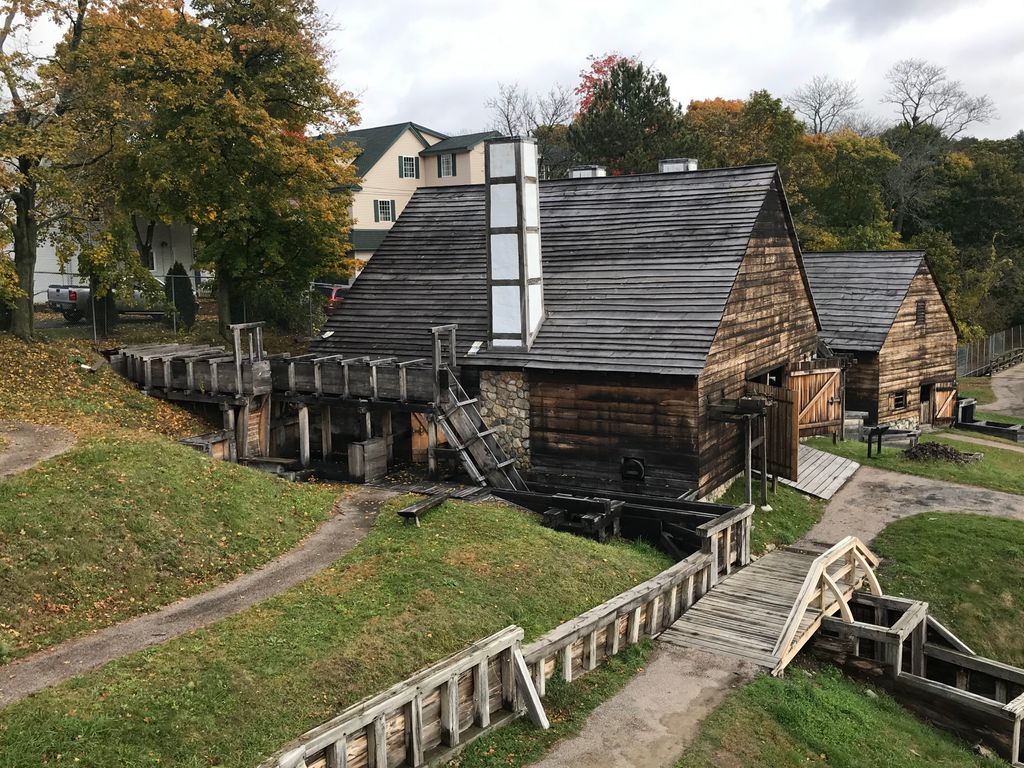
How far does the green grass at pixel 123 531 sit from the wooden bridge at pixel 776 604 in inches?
269

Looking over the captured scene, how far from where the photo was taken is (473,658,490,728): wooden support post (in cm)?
1032

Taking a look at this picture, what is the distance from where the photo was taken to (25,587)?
1157 centimetres

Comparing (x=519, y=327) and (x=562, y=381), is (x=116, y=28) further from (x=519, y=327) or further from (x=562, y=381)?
(x=562, y=381)

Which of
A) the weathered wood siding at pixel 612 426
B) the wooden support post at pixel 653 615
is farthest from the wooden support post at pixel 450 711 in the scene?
the weathered wood siding at pixel 612 426

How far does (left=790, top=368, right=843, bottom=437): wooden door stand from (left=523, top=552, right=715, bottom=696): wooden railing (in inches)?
310

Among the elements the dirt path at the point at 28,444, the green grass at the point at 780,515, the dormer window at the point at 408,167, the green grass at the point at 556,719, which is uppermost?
the dormer window at the point at 408,167

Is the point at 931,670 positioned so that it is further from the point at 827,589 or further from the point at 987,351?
the point at 987,351

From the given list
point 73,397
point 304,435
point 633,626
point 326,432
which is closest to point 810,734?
point 633,626

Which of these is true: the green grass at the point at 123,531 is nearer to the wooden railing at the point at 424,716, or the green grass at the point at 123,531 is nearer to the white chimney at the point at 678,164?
the wooden railing at the point at 424,716

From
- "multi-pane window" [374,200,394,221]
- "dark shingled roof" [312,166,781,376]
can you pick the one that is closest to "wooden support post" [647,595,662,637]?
"dark shingled roof" [312,166,781,376]

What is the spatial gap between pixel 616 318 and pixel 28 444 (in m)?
12.0

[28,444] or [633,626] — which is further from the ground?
[28,444]

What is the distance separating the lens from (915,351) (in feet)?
107

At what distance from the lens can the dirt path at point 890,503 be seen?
19.5 m
